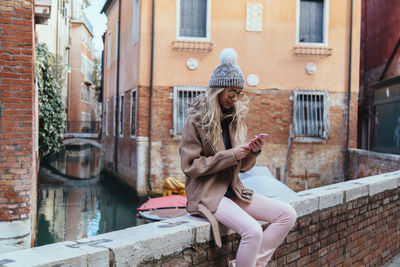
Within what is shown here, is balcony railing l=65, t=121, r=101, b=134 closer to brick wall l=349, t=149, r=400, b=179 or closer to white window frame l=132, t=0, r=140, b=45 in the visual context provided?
white window frame l=132, t=0, r=140, b=45

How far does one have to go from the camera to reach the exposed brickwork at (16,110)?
5227mm

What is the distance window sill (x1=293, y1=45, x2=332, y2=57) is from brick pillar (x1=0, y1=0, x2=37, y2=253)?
394 inches

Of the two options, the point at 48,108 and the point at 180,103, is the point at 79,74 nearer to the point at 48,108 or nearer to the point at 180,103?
the point at 48,108

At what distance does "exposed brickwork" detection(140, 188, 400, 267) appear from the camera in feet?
10.7

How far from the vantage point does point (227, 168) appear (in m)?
3.09

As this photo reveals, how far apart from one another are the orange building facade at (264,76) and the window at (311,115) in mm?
31

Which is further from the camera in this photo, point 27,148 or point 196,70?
point 196,70

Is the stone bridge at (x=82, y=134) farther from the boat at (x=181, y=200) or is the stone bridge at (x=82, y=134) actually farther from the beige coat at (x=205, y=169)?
the beige coat at (x=205, y=169)

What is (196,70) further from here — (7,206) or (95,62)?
(95,62)

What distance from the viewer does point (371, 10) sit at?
19016 mm

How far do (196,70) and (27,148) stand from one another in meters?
8.58

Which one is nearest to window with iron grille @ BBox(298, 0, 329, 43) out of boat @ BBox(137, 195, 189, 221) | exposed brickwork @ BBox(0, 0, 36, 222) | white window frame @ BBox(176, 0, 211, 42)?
white window frame @ BBox(176, 0, 211, 42)

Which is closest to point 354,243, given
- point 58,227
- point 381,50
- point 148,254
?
point 148,254

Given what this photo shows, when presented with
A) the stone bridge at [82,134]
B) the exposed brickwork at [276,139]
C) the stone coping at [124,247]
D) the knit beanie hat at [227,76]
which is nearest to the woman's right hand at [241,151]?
the knit beanie hat at [227,76]
